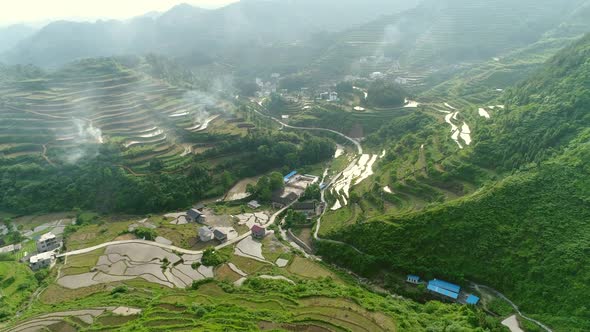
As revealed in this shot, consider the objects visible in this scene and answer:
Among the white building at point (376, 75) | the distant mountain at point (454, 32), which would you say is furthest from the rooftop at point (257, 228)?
the distant mountain at point (454, 32)

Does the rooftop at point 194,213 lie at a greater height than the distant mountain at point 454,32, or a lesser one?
lesser

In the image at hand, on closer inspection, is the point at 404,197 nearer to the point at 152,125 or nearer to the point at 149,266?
the point at 149,266

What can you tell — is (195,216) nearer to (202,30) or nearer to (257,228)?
(257,228)

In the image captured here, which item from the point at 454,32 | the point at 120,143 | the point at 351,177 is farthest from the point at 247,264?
the point at 454,32

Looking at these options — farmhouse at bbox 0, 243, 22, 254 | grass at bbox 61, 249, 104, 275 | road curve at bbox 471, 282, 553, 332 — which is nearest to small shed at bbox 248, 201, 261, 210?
grass at bbox 61, 249, 104, 275

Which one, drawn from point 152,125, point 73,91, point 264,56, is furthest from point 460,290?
point 264,56

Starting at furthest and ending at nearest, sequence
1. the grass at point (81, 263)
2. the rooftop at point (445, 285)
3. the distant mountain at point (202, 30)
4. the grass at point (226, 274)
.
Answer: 1. the distant mountain at point (202, 30)
2. the grass at point (81, 263)
3. the grass at point (226, 274)
4. the rooftop at point (445, 285)

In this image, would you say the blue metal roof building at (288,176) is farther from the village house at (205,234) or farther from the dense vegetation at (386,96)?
the dense vegetation at (386,96)
